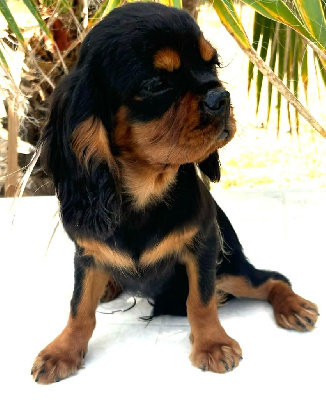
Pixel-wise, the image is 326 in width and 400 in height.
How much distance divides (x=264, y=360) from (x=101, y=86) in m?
1.21

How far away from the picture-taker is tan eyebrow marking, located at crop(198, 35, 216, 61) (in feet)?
7.30

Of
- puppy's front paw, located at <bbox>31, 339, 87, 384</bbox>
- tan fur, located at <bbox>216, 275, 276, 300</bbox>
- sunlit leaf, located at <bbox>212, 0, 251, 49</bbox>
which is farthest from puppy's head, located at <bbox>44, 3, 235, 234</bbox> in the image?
tan fur, located at <bbox>216, 275, 276, 300</bbox>

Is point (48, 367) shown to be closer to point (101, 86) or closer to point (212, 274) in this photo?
point (212, 274)

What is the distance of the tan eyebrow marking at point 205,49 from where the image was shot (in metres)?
2.23

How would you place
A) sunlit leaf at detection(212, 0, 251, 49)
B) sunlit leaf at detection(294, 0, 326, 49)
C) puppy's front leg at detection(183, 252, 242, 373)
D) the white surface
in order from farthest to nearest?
1. sunlit leaf at detection(212, 0, 251, 49)
2. sunlit leaf at detection(294, 0, 326, 49)
3. puppy's front leg at detection(183, 252, 242, 373)
4. the white surface

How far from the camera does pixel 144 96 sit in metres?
2.15

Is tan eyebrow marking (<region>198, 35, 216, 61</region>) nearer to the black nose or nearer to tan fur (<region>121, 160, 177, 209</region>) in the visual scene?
the black nose

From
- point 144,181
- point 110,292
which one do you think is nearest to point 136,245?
point 144,181

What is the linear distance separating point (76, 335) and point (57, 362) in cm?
13

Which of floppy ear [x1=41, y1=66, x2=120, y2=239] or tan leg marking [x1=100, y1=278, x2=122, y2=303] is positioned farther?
tan leg marking [x1=100, y1=278, x2=122, y2=303]

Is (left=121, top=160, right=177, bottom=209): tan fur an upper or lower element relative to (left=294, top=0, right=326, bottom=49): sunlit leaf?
lower

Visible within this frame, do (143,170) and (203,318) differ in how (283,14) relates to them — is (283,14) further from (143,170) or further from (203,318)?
(203,318)

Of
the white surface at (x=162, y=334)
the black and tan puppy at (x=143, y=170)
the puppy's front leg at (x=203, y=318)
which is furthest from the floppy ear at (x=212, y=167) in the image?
the white surface at (x=162, y=334)

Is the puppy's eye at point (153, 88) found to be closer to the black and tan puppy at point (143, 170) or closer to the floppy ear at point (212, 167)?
the black and tan puppy at point (143, 170)
